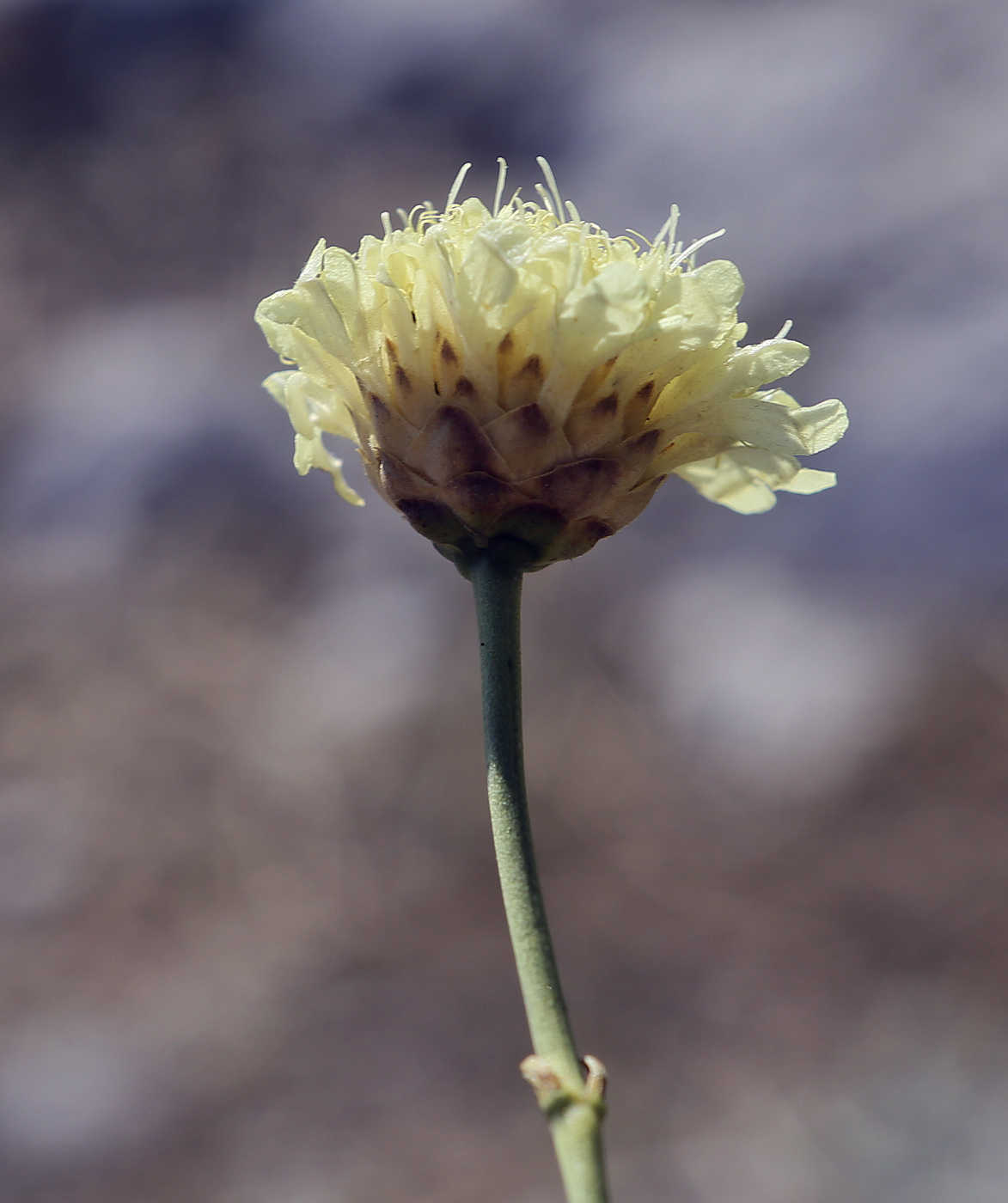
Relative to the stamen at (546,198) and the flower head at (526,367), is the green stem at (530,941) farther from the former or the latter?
the stamen at (546,198)

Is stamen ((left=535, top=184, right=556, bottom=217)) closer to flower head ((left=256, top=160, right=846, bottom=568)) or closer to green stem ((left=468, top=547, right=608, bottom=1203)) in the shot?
flower head ((left=256, top=160, right=846, bottom=568))

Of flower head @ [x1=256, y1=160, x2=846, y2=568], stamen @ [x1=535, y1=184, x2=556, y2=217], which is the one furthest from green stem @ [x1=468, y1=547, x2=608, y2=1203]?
stamen @ [x1=535, y1=184, x2=556, y2=217]

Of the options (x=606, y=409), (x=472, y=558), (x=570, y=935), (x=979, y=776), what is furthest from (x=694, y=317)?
(x=979, y=776)

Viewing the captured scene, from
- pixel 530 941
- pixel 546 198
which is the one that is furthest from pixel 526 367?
pixel 530 941

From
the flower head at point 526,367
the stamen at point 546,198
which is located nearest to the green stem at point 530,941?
the flower head at point 526,367

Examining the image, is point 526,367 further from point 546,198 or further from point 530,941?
point 530,941

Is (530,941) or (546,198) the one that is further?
(546,198)

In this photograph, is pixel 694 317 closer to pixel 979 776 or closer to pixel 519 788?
pixel 519 788
